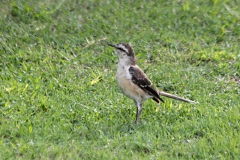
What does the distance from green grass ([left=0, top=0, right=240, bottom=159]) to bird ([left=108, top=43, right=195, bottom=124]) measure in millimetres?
384

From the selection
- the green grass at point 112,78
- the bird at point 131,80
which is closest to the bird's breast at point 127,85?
the bird at point 131,80

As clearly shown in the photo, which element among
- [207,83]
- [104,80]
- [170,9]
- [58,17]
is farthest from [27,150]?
[170,9]

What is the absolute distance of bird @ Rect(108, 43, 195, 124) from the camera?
29.6 feet

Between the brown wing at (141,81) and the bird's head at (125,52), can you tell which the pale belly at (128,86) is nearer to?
the brown wing at (141,81)

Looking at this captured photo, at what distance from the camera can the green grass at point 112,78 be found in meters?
8.16

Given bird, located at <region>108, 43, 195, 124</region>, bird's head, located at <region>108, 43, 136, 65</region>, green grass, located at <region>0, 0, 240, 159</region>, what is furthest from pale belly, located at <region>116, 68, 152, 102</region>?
green grass, located at <region>0, 0, 240, 159</region>

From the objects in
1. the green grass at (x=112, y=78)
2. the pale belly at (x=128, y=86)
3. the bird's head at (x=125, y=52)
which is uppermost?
the bird's head at (x=125, y=52)

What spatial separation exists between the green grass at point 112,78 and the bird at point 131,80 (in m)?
0.38

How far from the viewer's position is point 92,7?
506 inches

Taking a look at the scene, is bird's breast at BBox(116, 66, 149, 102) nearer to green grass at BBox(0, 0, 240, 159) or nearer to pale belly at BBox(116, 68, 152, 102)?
pale belly at BBox(116, 68, 152, 102)

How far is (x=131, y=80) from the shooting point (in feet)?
29.7

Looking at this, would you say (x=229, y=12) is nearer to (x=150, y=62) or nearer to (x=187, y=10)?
(x=187, y=10)

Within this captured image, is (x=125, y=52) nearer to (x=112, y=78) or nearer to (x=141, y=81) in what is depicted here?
(x=141, y=81)

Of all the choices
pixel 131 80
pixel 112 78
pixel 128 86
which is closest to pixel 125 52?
pixel 131 80
